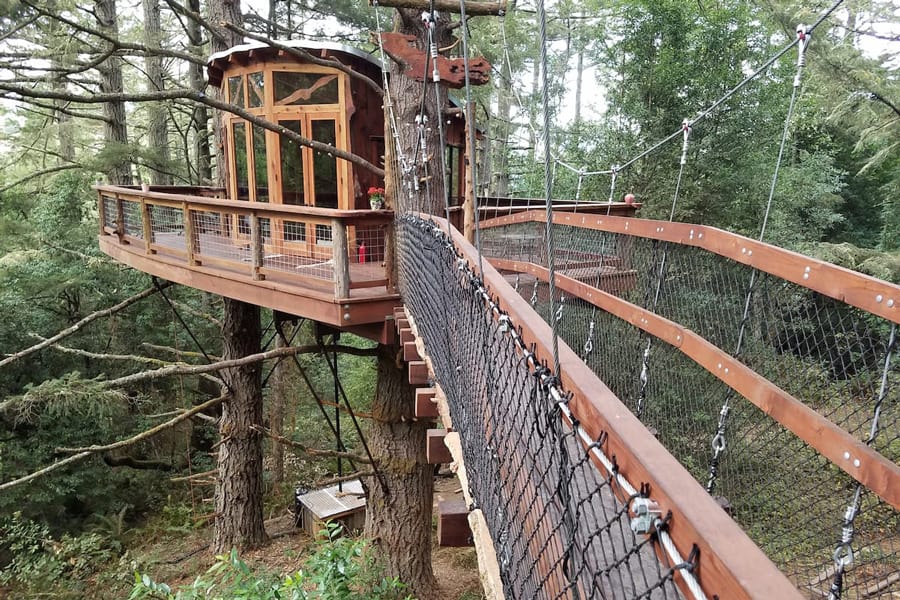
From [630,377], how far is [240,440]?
4.27 m

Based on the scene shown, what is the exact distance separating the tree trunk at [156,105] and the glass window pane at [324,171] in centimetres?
316

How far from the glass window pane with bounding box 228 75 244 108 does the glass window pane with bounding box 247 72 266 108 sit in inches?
5.8

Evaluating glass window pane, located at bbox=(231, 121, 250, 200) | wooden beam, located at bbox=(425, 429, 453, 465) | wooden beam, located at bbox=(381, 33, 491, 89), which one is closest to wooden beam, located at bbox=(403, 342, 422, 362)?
wooden beam, located at bbox=(425, 429, 453, 465)

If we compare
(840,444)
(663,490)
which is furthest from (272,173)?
(663,490)

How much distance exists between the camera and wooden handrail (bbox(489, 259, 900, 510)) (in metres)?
1.57

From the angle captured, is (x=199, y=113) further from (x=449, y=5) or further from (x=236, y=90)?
(x=449, y=5)

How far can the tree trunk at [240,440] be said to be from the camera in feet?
20.3

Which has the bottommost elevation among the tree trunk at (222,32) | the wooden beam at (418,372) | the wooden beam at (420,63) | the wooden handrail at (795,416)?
the wooden beam at (418,372)

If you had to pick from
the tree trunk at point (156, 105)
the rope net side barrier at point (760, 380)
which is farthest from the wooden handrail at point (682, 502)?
the tree trunk at point (156, 105)

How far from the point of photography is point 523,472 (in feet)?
4.50

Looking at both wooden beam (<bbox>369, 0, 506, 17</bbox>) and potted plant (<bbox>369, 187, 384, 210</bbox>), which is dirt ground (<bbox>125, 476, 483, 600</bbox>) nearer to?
potted plant (<bbox>369, 187, 384, 210</bbox>)

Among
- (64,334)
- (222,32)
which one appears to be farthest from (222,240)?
(222,32)

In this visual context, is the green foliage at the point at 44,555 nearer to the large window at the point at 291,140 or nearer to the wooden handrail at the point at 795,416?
the large window at the point at 291,140

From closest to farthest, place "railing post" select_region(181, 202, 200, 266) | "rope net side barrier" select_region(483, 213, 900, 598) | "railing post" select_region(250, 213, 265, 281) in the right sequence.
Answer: "rope net side barrier" select_region(483, 213, 900, 598) < "railing post" select_region(250, 213, 265, 281) < "railing post" select_region(181, 202, 200, 266)
